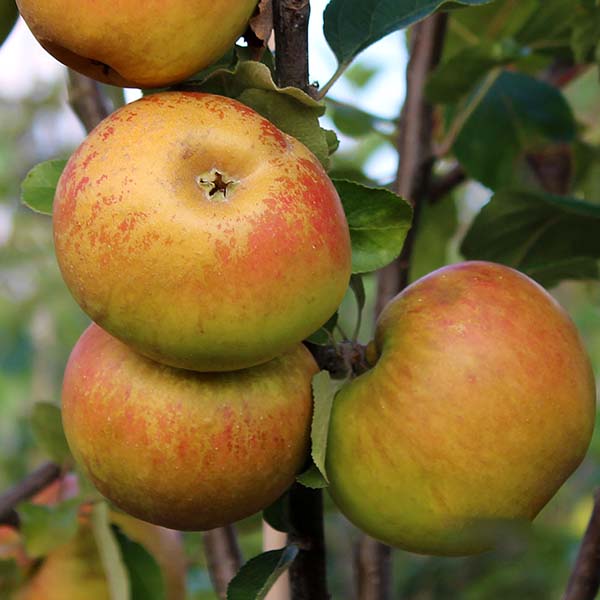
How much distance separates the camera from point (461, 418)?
588mm

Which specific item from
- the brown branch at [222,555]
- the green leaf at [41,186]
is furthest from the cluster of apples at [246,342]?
the brown branch at [222,555]

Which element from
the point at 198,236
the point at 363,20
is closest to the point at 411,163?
the point at 363,20

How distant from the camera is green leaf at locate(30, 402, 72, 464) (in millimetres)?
1005

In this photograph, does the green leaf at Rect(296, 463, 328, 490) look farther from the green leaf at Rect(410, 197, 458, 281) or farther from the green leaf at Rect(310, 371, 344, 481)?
the green leaf at Rect(410, 197, 458, 281)

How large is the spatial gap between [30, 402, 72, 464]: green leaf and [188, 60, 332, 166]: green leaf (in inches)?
20.1

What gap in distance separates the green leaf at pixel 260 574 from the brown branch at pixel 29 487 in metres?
0.44

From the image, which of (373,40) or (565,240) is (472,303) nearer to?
(373,40)

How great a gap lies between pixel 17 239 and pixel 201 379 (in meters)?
2.28

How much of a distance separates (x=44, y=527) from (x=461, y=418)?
1.58 feet

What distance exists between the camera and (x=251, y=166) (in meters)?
0.55

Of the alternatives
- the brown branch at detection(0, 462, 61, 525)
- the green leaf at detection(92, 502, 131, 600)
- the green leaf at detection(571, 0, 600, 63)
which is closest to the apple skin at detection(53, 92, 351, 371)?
the green leaf at detection(92, 502, 131, 600)

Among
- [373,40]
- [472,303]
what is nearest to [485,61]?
[373,40]

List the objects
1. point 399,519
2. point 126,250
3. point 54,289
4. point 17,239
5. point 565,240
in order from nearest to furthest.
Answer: point 126,250 < point 399,519 < point 565,240 < point 54,289 < point 17,239

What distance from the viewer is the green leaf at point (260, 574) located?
648 millimetres
